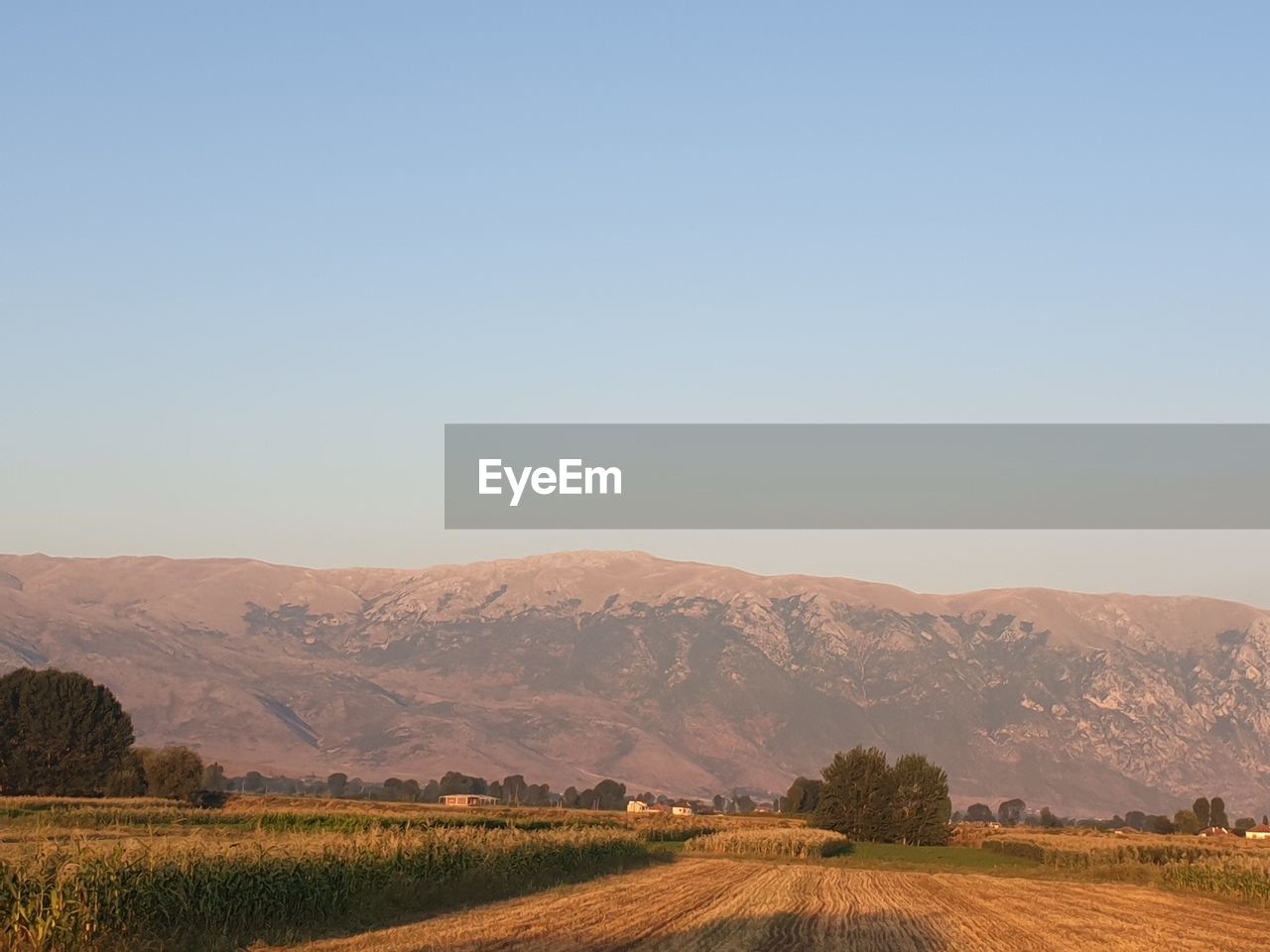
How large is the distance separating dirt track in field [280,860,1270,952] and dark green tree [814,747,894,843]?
79456 millimetres

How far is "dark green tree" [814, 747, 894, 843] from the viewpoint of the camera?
135750 millimetres

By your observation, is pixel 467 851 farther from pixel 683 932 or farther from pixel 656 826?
pixel 656 826

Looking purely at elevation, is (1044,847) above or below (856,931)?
below

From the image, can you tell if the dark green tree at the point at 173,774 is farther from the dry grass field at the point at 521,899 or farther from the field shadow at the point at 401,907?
the field shadow at the point at 401,907

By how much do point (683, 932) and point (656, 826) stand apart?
266 feet

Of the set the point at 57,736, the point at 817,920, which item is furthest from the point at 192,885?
the point at 57,736

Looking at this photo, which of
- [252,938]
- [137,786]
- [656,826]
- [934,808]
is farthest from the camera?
[137,786]

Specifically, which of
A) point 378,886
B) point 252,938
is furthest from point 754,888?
point 252,938

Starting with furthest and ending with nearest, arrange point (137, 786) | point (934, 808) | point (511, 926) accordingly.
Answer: point (137, 786) < point (934, 808) < point (511, 926)

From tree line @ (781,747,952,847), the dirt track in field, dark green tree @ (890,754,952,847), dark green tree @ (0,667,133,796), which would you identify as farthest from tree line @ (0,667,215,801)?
the dirt track in field

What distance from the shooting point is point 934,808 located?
135 m

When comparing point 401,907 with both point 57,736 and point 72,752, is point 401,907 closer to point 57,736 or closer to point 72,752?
point 72,752

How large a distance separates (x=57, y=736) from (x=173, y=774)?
12678 mm

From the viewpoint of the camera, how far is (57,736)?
147250 mm
